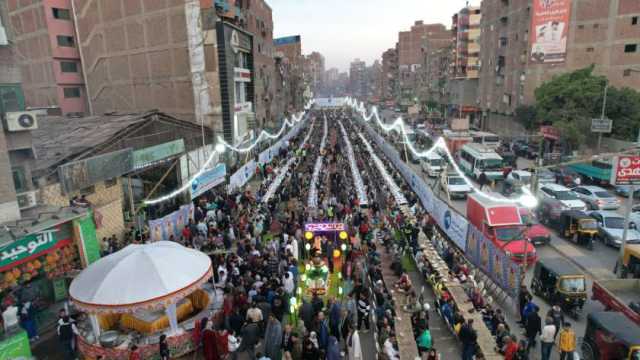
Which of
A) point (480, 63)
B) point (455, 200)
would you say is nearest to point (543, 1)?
point (480, 63)

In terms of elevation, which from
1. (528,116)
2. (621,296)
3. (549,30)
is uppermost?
(549,30)

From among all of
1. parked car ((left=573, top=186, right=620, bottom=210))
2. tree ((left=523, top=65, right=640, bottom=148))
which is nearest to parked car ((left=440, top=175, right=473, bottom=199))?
parked car ((left=573, top=186, right=620, bottom=210))

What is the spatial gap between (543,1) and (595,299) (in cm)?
4322

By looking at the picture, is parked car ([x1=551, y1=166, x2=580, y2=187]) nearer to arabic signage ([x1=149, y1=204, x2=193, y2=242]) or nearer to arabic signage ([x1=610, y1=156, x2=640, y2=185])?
arabic signage ([x1=610, y1=156, x2=640, y2=185])

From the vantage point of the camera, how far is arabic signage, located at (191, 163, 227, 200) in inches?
890

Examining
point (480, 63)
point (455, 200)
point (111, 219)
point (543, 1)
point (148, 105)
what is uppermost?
point (543, 1)

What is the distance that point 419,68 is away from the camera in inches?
4806

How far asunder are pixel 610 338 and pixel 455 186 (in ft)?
62.8

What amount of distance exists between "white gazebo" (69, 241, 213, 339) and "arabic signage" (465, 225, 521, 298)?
9.58 metres

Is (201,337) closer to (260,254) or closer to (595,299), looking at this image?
(260,254)

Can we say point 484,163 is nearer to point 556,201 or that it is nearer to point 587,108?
point 556,201

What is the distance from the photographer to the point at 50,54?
132ft

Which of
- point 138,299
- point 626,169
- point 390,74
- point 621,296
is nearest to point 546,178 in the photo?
point 626,169

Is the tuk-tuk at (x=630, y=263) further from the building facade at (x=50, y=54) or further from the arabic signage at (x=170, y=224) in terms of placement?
the building facade at (x=50, y=54)
